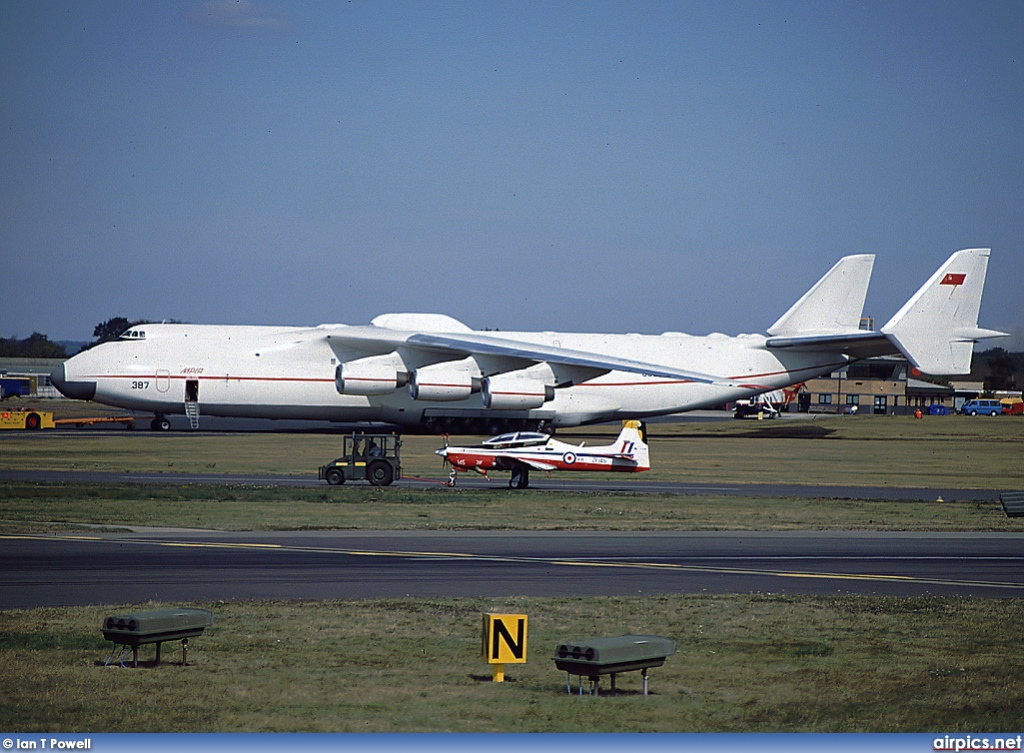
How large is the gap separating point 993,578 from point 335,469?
727 inches

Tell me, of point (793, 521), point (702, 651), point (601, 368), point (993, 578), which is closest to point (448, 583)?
point (702, 651)

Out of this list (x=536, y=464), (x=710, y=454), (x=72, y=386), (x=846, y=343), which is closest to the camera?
(x=536, y=464)

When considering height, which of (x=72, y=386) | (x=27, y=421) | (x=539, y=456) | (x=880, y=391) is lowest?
(x=539, y=456)

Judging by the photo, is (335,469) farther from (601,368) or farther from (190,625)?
(190,625)

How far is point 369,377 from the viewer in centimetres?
4400

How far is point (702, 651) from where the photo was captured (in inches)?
518

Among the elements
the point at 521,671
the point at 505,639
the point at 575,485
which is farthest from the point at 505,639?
the point at 575,485

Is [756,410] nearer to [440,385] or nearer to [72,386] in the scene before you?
[440,385]

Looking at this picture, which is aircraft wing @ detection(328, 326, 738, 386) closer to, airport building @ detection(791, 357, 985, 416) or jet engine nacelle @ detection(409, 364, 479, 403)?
jet engine nacelle @ detection(409, 364, 479, 403)

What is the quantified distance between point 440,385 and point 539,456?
11312 millimetres

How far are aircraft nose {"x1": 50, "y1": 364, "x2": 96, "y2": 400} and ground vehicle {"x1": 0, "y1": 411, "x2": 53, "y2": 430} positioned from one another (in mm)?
8284

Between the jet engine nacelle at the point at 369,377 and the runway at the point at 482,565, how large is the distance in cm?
2107

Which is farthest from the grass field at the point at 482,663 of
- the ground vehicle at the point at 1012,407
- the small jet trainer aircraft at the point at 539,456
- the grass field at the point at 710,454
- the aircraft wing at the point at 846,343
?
the ground vehicle at the point at 1012,407

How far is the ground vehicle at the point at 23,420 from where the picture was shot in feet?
174
